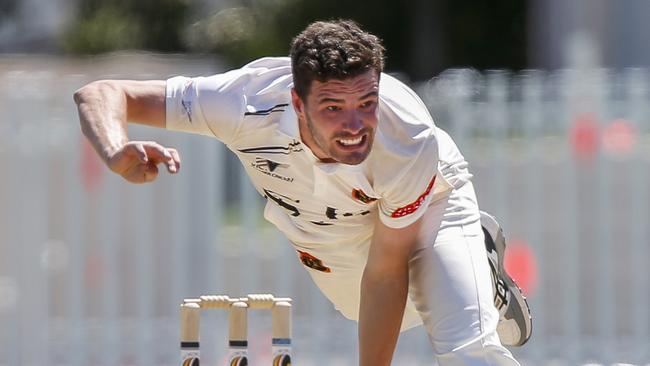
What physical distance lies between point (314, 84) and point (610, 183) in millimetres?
4344

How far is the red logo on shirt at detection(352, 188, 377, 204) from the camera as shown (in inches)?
143

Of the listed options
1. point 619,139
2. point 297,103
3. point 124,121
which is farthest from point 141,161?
point 619,139

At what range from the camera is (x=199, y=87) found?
12.1 ft

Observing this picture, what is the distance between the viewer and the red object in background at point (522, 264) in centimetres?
731

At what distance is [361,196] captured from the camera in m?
3.67

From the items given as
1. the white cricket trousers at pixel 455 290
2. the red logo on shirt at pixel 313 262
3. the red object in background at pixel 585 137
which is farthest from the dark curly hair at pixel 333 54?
the red object in background at pixel 585 137

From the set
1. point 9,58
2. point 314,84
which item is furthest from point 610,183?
point 9,58

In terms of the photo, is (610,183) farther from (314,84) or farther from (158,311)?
(314,84)

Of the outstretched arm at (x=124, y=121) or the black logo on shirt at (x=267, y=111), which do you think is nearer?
the outstretched arm at (x=124, y=121)

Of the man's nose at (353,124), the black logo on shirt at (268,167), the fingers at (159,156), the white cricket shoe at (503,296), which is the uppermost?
the man's nose at (353,124)

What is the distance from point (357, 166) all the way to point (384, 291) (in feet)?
1.45

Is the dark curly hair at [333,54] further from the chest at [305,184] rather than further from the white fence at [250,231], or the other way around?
the white fence at [250,231]

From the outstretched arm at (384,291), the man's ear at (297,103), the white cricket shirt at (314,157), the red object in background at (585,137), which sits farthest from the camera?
the red object in background at (585,137)

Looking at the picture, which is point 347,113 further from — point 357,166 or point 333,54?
point 357,166
